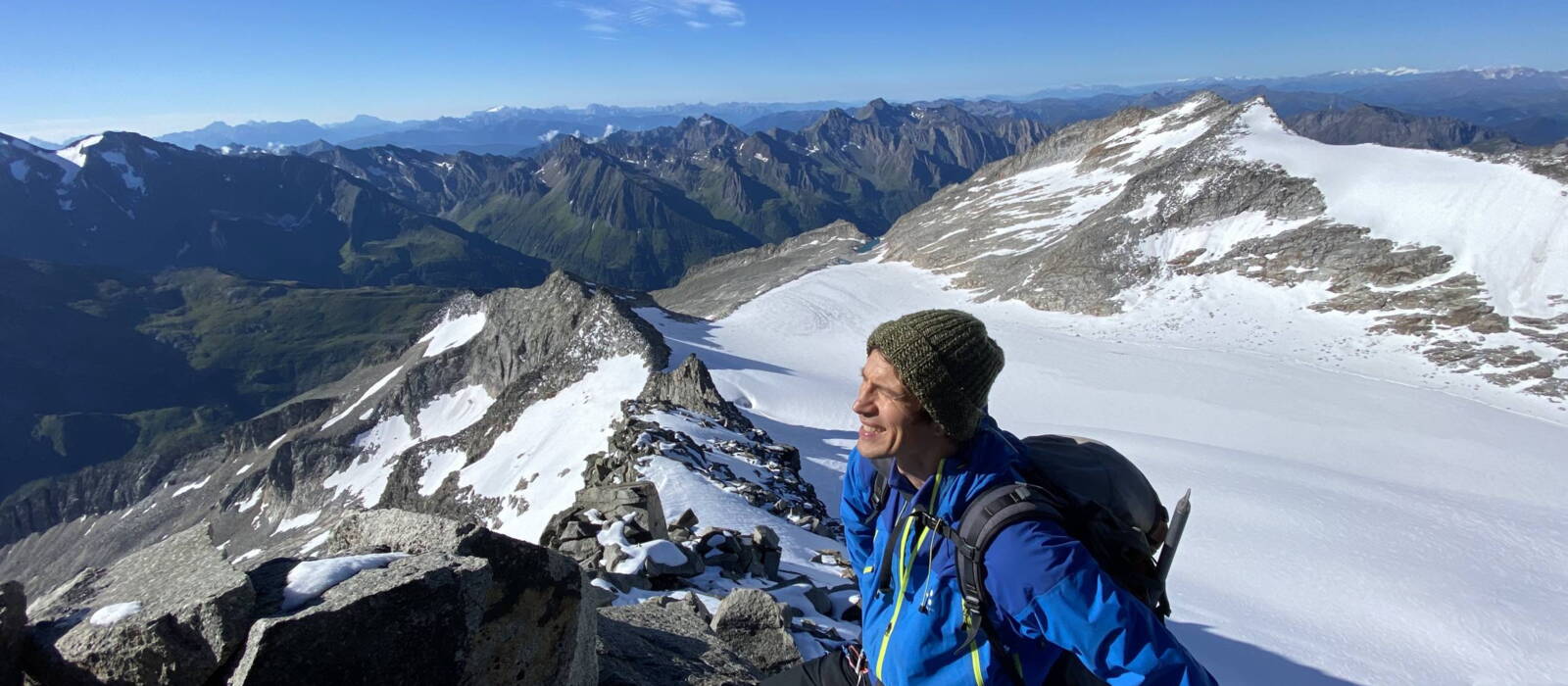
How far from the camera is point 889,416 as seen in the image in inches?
160

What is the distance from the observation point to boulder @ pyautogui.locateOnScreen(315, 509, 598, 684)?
5102 millimetres

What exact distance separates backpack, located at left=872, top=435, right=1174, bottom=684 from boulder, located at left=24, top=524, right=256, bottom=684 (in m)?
4.45

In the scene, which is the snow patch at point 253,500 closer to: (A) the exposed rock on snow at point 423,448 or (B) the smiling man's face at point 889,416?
(A) the exposed rock on snow at point 423,448

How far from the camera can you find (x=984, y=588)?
3.42m

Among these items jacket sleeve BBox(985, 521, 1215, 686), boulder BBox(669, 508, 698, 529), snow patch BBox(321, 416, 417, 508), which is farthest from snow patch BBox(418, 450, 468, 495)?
jacket sleeve BBox(985, 521, 1215, 686)

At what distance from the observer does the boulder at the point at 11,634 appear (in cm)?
437

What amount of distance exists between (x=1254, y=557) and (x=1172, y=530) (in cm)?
1807

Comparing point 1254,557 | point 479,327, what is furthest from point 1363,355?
point 479,327

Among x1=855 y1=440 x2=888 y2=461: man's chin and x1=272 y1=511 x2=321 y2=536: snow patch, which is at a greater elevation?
x1=855 y1=440 x2=888 y2=461: man's chin

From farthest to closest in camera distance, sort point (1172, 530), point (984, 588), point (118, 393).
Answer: point (118, 393)
point (1172, 530)
point (984, 588)

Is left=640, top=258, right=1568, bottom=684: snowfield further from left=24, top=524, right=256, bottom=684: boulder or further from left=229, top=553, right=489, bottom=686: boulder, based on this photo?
left=24, top=524, right=256, bottom=684: boulder

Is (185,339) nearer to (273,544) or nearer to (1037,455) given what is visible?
(273,544)

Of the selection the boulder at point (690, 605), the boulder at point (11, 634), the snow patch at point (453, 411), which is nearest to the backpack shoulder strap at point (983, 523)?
the boulder at point (690, 605)

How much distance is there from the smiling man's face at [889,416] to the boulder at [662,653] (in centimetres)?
380
